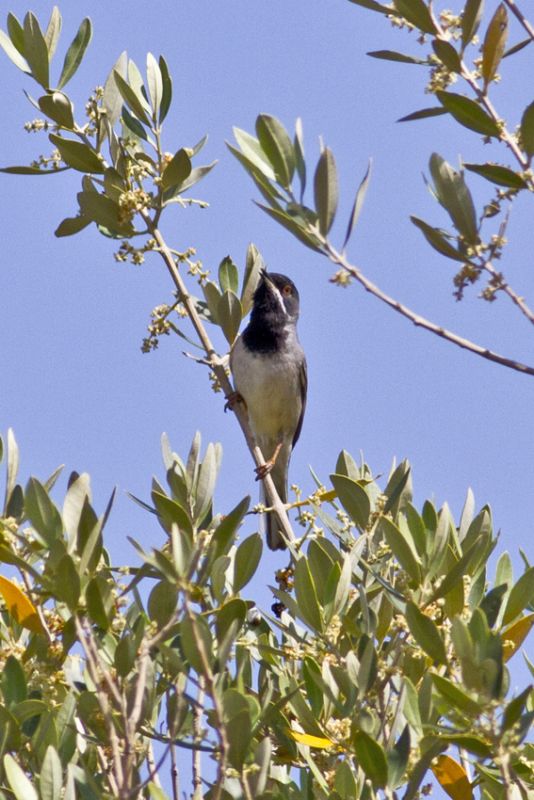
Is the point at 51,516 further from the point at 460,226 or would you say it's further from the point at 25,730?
the point at 460,226

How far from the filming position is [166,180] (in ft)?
12.7

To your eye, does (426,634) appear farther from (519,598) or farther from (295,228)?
(295,228)

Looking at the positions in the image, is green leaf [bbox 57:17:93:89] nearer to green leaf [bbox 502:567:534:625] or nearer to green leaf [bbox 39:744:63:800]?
green leaf [bbox 502:567:534:625]

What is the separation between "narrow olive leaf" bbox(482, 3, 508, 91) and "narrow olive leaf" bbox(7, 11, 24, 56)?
157cm

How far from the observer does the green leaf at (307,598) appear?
119 inches

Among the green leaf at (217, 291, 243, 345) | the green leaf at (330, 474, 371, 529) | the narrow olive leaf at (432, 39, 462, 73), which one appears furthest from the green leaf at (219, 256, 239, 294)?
the narrow olive leaf at (432, 39, 462, 73)

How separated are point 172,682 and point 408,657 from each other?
0.64 metres

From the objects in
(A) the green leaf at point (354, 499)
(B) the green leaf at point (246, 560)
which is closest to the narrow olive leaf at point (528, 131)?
(A) the green leaf at point (354, 499)

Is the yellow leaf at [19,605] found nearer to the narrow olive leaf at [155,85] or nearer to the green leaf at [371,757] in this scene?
the green leaf at [371,757]

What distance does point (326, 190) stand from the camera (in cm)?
263

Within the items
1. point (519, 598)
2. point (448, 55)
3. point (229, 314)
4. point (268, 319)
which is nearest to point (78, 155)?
point (229, 314)

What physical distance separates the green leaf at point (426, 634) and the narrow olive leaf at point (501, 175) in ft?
3.06

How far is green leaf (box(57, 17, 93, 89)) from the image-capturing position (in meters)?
3.81

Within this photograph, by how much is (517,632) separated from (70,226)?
2069 millimetres
